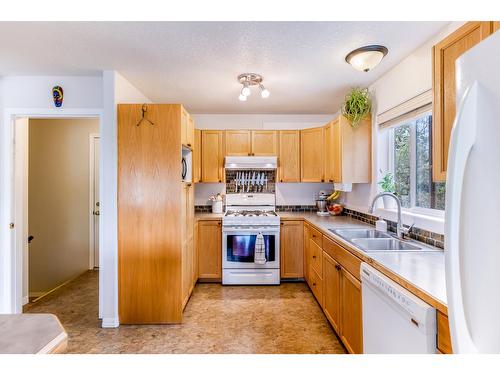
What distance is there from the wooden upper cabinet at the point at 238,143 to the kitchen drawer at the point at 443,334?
10.1 ft

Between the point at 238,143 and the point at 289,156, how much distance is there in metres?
0.77

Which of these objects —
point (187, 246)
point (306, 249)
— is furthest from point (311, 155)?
point (187, 246)

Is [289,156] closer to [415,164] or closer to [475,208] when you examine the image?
[415,164]

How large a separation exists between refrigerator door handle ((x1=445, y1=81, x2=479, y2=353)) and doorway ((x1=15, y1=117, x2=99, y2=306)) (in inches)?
167

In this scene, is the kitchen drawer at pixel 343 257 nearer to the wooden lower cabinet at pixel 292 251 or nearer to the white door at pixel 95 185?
the wooden lower cabinet at pixel 292 251

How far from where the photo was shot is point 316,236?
2906mm

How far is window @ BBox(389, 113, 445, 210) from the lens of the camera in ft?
7.16

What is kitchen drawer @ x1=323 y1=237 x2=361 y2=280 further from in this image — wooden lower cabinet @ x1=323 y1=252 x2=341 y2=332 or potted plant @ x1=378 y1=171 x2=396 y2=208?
potted plant @ x1=378 y1=171 x2=396 y2=208

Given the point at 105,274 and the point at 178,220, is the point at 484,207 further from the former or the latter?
the point at 105,274

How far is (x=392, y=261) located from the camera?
5.10 ft

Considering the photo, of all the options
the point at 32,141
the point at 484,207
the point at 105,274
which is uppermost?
the point at 32,141

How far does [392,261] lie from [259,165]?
8.10 ft

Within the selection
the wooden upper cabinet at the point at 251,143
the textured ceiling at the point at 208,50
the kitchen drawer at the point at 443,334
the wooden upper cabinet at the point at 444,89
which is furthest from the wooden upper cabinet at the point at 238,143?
the kitchen drawer at the point at 443,334

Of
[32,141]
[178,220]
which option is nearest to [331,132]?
[178,220]
